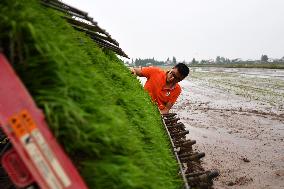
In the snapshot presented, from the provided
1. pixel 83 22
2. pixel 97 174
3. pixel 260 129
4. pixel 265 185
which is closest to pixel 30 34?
pixel 97 174

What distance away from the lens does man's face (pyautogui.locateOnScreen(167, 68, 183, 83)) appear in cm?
645

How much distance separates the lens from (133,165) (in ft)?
6.07

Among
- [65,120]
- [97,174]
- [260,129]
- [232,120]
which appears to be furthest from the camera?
[232,120]

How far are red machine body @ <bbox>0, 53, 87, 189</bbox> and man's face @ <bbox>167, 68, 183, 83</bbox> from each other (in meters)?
4.90

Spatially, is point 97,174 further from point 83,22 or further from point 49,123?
point 83,22

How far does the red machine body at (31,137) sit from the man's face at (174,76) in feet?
16.1

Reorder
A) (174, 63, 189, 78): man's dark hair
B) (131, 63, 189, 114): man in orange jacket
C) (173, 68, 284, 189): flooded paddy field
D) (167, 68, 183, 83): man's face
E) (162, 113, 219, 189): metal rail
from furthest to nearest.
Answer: (173, 68, 284, 189): flooded paddy field < (131, 63, 189, 114): man in orange jacket < (167, 68, 183, 83): man's face < (174, 63, 189, 78): man's dark hair < (162, 113, 219, 189): metal rail

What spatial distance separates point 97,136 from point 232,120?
1358cm

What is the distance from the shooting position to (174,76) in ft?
21.8

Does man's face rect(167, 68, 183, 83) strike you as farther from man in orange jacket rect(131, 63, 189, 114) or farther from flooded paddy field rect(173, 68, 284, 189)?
flooded paddy field rect(173, 68, 284, 189)

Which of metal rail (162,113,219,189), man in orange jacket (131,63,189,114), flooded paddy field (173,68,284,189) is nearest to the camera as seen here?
metal rail (162,113,219,189)

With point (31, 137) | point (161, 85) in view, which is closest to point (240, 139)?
point (161, 85)

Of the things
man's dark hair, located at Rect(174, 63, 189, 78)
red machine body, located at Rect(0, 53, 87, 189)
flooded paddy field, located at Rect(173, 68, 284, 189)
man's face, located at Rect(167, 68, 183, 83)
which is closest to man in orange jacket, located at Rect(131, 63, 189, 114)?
man's face, located at Rect(167, 68, 183, 83)

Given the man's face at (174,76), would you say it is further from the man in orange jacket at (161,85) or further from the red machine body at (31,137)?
the red machine body at (31,137)
